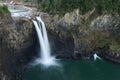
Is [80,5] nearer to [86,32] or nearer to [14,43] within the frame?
[86,32]

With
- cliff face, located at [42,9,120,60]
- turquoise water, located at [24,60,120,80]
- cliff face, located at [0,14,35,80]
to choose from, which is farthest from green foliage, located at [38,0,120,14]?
turquoise water, located at [24,60,120,80]

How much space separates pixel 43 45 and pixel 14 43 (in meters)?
4.95

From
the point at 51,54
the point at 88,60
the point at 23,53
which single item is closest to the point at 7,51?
the point at 23,53

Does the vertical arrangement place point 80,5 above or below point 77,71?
above

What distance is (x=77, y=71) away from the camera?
44.2m

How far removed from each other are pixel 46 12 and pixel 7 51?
955 centimetres

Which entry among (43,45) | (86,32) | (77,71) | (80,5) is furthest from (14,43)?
(80,5)

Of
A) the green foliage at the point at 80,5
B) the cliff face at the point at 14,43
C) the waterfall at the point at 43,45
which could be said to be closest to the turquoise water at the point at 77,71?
the waterfall at the point at 43,45

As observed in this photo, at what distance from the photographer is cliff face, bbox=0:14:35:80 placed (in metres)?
38.8

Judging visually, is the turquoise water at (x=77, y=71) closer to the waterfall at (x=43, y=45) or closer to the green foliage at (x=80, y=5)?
the waterfall at (x=43, y=45)

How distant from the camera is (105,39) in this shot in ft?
154

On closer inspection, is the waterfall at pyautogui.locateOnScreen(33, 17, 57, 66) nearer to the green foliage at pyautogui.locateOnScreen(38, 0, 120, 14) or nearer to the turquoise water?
the turquoise water

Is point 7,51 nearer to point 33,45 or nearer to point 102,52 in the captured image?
point 33,45

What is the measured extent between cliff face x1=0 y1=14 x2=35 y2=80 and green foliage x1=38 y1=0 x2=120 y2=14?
435cm
